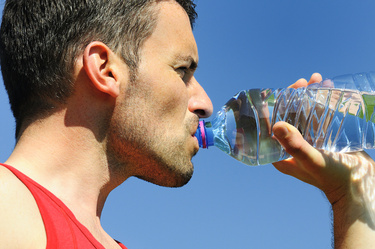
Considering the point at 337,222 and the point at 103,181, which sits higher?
the point at 337,222

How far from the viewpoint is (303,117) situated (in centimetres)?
347

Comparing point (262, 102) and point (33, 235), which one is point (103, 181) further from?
point (262, 102)

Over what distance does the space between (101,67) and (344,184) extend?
157cm

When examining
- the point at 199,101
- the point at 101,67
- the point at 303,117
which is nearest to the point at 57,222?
the point at 101,67

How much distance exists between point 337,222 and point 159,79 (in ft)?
4.51

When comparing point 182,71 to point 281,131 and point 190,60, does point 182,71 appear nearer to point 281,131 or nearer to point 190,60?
point 190,60

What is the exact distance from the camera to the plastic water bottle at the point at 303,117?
331 centimetres

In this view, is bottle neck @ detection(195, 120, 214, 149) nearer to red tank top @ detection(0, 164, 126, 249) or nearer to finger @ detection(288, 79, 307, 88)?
finger @ detection(288, 79, 307, 88)

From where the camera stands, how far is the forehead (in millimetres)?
2436

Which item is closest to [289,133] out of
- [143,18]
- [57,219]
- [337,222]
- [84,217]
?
[337,222]

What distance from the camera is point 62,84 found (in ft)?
7.22

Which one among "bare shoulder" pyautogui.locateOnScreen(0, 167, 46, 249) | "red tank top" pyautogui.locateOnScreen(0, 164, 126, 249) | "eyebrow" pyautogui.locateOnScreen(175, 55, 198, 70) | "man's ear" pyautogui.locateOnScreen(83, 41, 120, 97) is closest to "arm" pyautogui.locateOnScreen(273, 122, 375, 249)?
"eyebrow" pyautogui.locateOnScreen(175, 55, 198, 70)

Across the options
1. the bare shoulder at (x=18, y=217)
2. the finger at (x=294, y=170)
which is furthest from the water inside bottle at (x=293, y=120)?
the bare shoulder at (x=18, y=217)

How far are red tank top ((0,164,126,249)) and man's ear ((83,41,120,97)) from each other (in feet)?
1.94
